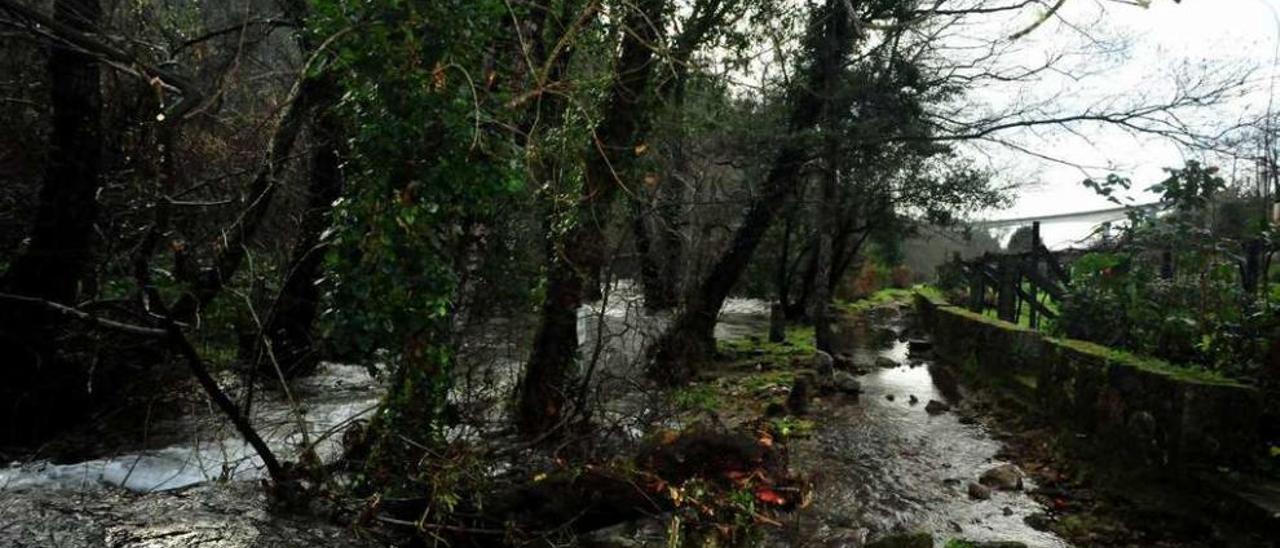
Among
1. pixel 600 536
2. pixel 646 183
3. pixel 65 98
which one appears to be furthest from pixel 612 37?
pixel 65 98

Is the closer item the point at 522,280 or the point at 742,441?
the point at 742,441

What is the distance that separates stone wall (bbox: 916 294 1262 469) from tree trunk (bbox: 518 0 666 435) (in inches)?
172

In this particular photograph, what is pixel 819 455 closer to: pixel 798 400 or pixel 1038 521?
pixel 798 400

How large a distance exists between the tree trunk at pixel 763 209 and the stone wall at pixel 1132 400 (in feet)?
12.7

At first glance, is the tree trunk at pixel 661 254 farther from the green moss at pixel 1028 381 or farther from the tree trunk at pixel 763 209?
the green moss at pixel 1028 381

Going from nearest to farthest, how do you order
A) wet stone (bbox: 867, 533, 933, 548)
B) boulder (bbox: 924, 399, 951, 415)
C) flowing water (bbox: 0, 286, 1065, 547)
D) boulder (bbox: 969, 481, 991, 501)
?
wet stone (bbox: 867, 533, 933, 548)
flowing water (bbox: 0, 286, 1065, 547)
boulder (bbox: 969, 481, 991, 501)
boulder (bbox: 924, 399, 951, 415)

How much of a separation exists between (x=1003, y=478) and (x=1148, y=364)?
1385mm

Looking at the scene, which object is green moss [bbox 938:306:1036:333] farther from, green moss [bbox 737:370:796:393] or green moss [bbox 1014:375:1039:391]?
green moss [bbox 737:370:796:393]

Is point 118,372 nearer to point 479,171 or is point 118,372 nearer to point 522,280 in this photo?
point 522,280

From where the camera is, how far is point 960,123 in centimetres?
1035

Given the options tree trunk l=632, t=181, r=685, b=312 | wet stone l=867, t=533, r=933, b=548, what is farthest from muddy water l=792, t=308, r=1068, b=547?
tree trunk l=632, t=181, r=685, b=312

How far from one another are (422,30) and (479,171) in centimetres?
93

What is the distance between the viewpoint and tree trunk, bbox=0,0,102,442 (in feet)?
21.9

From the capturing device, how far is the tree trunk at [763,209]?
1093 cm
